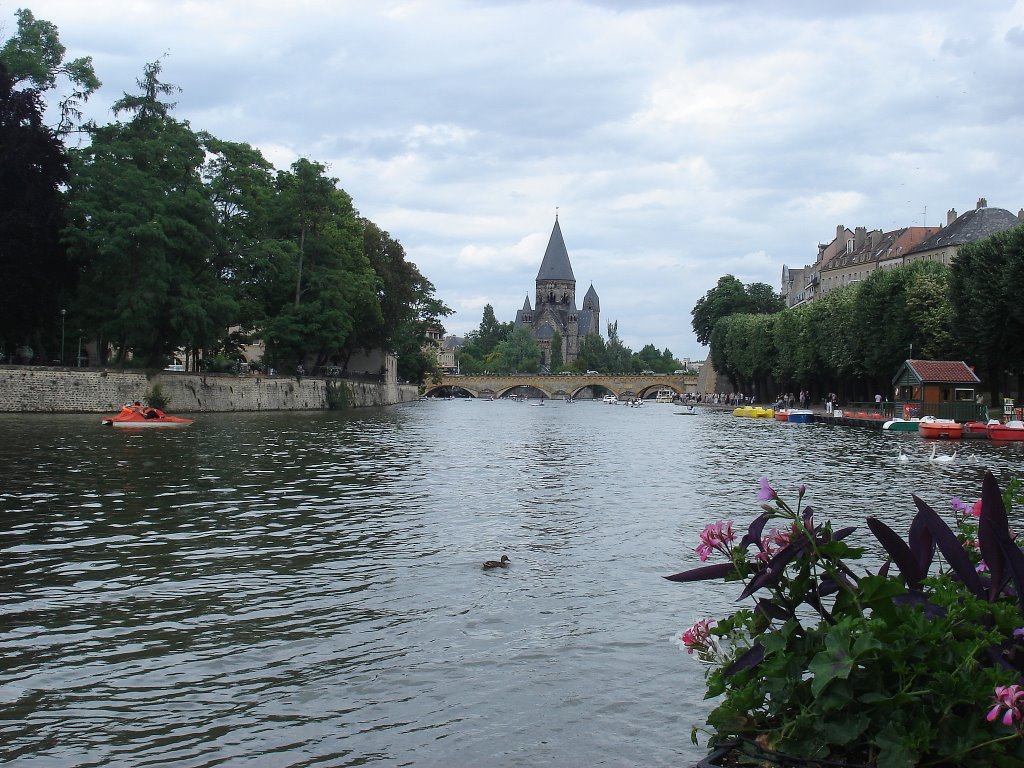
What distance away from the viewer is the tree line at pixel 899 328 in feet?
180

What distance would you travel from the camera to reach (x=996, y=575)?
5.21 meters

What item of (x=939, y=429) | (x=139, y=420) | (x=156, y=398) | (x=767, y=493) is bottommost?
(x=939, y=429)

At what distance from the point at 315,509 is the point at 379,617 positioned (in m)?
8.83

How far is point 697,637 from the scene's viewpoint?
19.0 ft

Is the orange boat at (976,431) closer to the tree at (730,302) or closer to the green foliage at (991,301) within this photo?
the green foliage at (991,301)

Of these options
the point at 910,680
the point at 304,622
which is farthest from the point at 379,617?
the point at 910,680

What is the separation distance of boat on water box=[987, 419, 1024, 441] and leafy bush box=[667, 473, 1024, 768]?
48.6 meters

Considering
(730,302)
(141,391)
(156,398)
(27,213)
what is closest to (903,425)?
(156,398)

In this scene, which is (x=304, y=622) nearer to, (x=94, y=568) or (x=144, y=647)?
(x=144, y=647)

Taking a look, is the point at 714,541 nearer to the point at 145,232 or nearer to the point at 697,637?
the point at 697,637

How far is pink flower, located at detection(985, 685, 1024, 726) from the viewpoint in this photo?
15.2 feet

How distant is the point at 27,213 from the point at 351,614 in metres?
49.3

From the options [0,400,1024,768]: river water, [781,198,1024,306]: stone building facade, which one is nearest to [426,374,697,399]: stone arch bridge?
[781,198,1024,306]: stone building facade

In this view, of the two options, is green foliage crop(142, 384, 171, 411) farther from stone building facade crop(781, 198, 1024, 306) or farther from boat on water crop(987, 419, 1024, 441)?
stone building facade crop(781, 198, 1024, 306)
